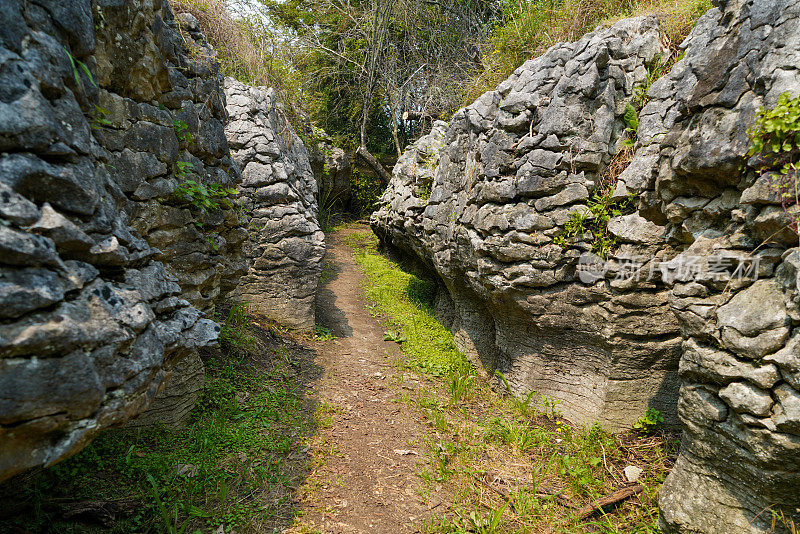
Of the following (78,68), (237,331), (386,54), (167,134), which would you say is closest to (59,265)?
(78,68)

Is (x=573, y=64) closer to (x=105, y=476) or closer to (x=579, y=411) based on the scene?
(x=579, y=411)

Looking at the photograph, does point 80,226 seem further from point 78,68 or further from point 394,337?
point 394,337

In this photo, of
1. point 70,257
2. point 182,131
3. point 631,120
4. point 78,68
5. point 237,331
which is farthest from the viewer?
point 237,331

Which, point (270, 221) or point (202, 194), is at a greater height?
point (202, 194)

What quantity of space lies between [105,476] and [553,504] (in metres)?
4.23

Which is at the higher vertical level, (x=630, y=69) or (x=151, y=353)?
(x=630, y=69)

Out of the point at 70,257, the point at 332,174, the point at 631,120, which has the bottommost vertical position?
the point at 70,257

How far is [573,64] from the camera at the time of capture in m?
4.72

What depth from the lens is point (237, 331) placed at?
609 centimetres

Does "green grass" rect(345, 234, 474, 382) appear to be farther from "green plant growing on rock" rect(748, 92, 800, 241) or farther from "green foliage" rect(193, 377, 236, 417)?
"green plant growing on rock" rect(748, 92, 800, 241)

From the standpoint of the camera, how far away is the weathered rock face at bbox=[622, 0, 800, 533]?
2721 mm

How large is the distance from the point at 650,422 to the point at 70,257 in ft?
18.1

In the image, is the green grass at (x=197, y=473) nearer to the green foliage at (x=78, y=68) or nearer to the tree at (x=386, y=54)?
the green foliage at (x=78, y=68)

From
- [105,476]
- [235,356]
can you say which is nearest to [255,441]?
[105,476]
